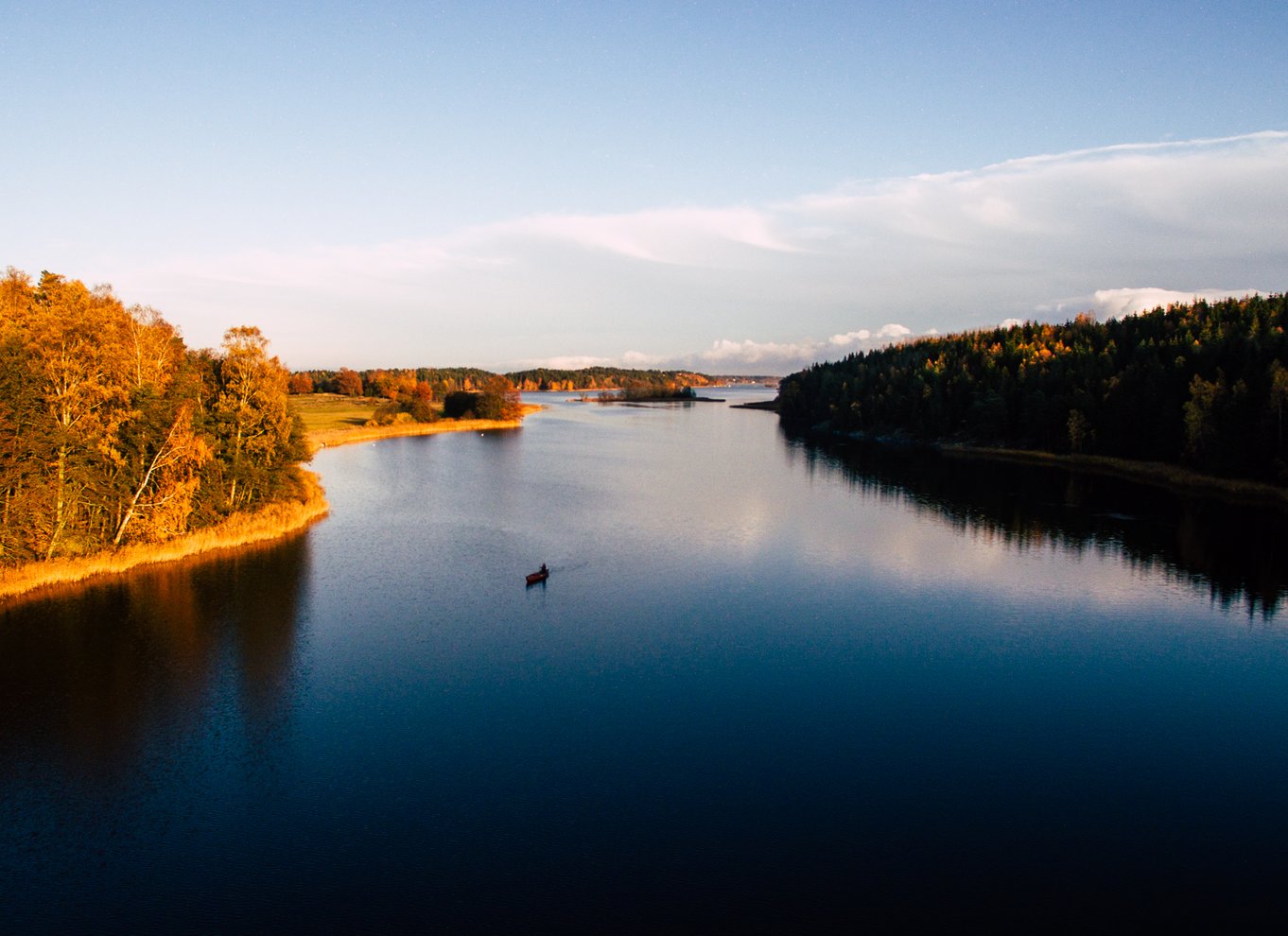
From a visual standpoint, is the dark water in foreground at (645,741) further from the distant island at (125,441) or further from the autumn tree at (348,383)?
the autumn tree at (348,383)

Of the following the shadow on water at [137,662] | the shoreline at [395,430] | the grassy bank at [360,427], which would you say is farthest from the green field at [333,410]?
the shadow on water at [137,662]

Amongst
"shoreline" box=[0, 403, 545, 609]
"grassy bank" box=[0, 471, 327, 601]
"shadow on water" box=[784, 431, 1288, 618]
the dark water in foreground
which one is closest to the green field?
"shoreline" box=[0, 403, 545, 609]

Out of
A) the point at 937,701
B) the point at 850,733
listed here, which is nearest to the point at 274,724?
the point at 850,733

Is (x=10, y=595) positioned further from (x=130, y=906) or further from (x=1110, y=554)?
(x=1110, y=554)

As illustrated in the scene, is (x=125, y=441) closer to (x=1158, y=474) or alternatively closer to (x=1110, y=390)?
(x=1158, y=474)

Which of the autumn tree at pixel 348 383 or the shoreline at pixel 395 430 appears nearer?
the shoreline at pixel 395 430

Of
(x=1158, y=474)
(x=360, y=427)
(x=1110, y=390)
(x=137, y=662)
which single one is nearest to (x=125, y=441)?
(x=137, y=662)
